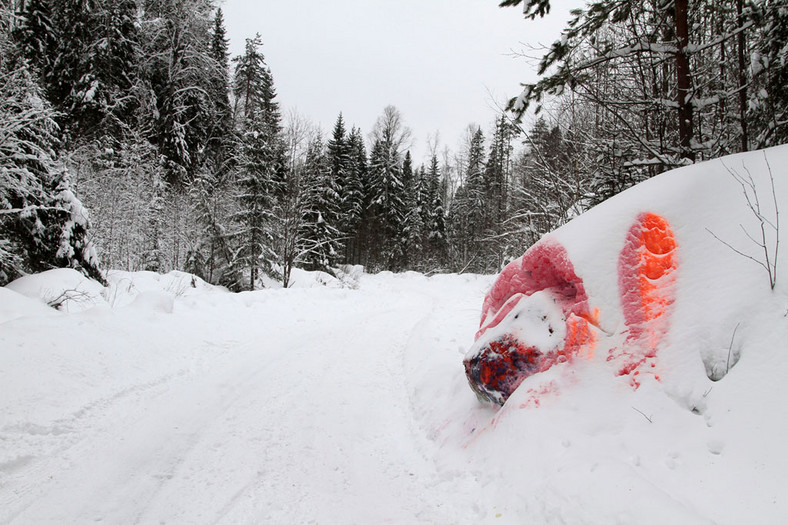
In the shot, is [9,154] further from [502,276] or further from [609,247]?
[609,247]

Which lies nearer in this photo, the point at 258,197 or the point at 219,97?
the point at 258,197

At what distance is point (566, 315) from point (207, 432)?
166 inches

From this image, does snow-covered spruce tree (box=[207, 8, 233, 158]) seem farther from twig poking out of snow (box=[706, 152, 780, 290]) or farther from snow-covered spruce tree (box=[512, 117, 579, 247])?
twig poking out of snow (box=[706, 152, 780, 290])

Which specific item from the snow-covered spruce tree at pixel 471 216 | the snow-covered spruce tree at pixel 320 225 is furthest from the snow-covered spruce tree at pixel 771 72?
the snow-covered spruce tree at pixel 471 216

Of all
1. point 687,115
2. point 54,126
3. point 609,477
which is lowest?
point 609,477

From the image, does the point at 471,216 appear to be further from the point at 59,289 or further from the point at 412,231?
the point at 59,289

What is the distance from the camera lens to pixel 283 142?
19.8 m

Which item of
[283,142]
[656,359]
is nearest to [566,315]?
[656,359]

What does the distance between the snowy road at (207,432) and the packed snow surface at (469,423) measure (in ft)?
0.08

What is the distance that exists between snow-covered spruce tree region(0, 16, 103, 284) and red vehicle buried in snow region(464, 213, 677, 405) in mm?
10213

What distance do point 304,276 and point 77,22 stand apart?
19.6 metres

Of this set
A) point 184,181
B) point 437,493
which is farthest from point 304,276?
point 437,493

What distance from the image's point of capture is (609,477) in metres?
2.37

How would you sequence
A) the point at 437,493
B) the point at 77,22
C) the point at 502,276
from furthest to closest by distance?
the point at 77,22 → the point at 502,276 → the point at 437,493
